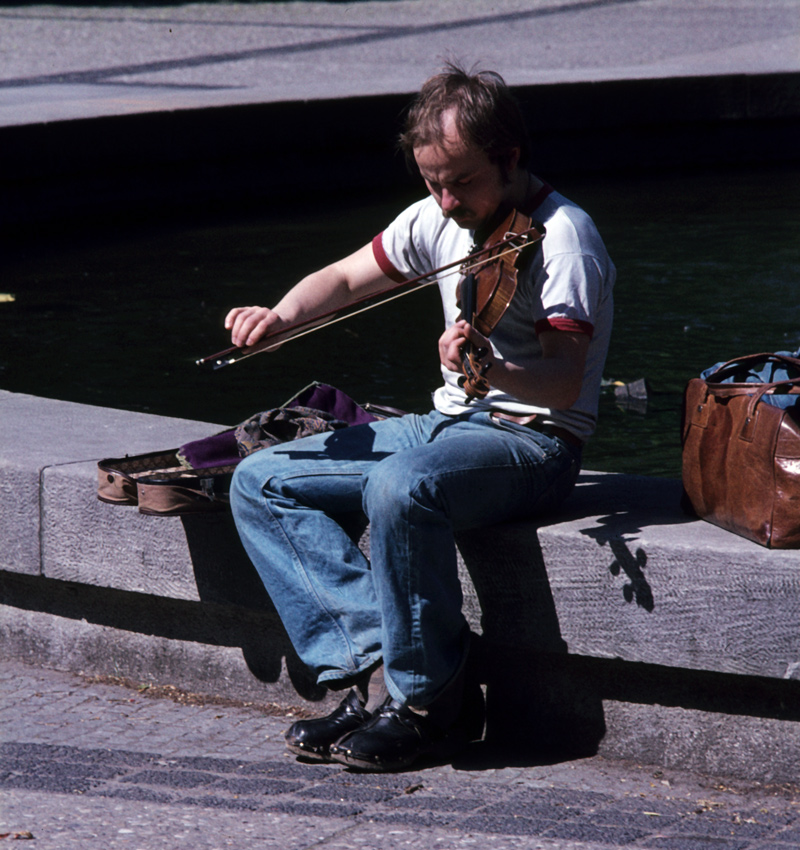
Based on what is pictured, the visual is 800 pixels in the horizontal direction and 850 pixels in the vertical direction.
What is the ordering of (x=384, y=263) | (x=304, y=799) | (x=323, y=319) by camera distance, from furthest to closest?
(x=384, y=263)
(x=323, y=319)
(x=304, y=799)

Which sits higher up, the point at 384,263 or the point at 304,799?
the point at 384,263

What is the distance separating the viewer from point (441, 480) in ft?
8.46

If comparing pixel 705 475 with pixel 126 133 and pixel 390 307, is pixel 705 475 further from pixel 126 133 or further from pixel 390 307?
Answer: pixel 126 133

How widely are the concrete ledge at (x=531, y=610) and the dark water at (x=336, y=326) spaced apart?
287mm

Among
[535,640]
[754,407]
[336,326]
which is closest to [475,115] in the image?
[754,407]

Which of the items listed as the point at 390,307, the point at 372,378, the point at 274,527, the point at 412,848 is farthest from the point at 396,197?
the point at 412,848

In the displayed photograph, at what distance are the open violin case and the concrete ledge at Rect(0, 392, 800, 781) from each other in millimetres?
82

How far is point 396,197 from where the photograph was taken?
Answer: 920cm

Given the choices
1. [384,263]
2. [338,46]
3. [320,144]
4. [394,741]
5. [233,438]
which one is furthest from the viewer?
[338,46]

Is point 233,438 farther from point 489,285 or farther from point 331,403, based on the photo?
point 489,285

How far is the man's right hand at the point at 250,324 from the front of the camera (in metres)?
2.92

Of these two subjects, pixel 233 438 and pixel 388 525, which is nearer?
pixel 388 525

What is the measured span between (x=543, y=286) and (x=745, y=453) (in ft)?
1.58

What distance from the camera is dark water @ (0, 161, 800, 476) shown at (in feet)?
17.0
